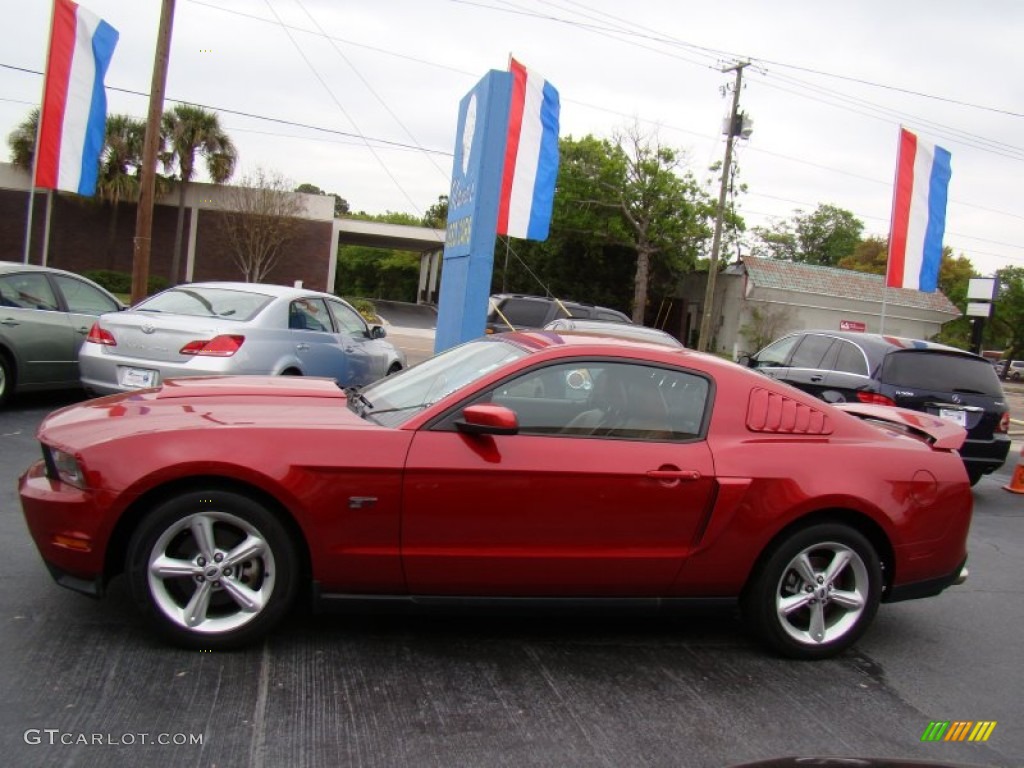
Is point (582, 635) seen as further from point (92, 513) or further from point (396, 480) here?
point (92, 513)

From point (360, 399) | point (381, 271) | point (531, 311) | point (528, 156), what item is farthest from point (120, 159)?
point (381, 271)

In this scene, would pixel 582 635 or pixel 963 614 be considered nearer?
pixel 582 635

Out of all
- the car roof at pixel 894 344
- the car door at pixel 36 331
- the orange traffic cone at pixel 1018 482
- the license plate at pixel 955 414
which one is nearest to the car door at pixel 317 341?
the car door at pixel 36 331

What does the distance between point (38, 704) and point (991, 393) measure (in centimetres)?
864

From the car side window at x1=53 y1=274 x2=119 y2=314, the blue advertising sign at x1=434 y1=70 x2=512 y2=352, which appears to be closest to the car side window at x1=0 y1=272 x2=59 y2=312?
the car side window at x1=53 y1=274 x2=119 y2=314

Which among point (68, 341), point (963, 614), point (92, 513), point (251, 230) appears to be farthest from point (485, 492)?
point (251, 230)

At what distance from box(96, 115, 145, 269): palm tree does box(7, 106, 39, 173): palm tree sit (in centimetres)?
244

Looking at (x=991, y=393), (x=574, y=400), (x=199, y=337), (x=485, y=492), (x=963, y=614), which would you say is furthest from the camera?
(x=991, y=393)

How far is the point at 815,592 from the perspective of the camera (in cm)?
412

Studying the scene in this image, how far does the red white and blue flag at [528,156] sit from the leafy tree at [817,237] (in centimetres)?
7105

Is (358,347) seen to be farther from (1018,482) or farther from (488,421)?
(1018,482)

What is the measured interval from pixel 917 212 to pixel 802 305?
2265 cm

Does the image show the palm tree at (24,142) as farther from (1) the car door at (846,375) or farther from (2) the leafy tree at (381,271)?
(2) the leafy tree at (381,271)

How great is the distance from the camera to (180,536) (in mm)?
3533
